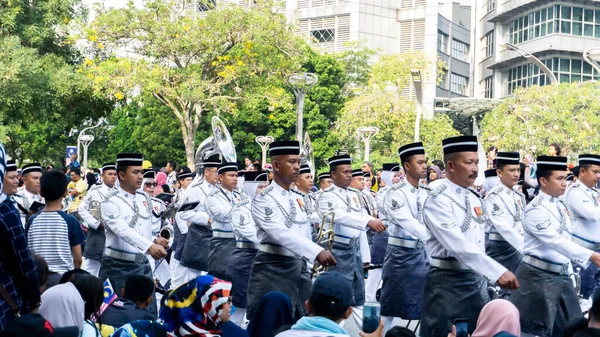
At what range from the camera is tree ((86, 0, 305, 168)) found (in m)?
30.8

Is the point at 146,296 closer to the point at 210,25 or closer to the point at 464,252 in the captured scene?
the point at 464,252

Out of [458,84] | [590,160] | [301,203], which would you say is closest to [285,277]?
[301,203]

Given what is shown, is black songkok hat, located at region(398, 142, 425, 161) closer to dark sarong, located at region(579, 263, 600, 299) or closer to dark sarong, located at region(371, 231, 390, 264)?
dark sarong, located at region(579, 263, 600, 299)

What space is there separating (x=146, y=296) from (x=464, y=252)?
99.1 inches

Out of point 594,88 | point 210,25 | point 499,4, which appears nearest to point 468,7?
point 499,4

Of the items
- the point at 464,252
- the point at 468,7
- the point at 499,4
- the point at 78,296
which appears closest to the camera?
the point at 78,296

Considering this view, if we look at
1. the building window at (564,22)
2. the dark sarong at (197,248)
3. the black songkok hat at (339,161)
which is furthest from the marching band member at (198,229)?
the building window at (564,22)

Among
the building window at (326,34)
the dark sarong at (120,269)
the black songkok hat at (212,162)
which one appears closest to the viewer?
the dark sarong at (120,269)

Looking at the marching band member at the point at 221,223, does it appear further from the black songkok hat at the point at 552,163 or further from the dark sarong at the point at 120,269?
the black songkok hat at the point at 552,163

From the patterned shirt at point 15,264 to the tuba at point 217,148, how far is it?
8732mm

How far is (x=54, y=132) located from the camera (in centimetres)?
5975

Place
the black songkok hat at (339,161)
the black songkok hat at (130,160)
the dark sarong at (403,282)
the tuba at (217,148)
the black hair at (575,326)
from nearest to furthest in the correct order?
1. the black hair at (575,326)
2. the black songkok hat at (130,160)
3. the dark sarong at (403,282)
4. the black songkok hat at (339,161)
5. the tuba at (217,148)

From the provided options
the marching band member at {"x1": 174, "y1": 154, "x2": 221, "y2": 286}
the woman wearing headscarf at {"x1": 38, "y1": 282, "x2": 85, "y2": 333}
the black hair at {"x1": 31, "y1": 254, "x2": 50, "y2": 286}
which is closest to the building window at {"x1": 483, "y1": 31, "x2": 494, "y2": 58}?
the marching band member at {"x1": 174, "y1": 154, "x2": 221, "y2": 286}

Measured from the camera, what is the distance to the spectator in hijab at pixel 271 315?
6.72 meters
